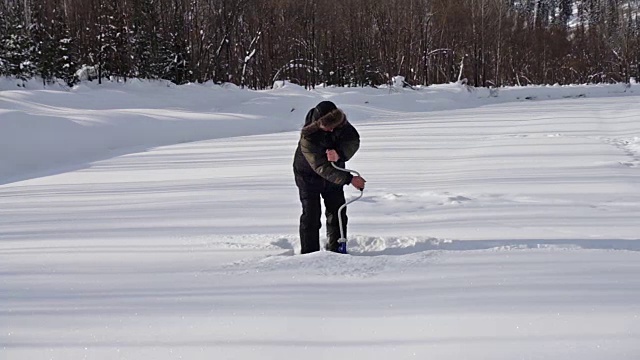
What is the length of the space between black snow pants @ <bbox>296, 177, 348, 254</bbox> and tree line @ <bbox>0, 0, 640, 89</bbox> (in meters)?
23.7

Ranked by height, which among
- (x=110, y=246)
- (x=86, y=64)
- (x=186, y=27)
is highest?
(x=186, y=27)

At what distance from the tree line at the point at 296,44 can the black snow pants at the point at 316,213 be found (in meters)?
23.7

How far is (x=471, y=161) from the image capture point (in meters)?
8.45

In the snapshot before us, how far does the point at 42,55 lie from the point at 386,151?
72.3 ft

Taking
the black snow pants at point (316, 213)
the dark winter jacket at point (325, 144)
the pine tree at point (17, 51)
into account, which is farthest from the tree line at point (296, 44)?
the dark winter jacket at point (325, 144)

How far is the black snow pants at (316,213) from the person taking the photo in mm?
3926

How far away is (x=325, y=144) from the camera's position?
3.77 m

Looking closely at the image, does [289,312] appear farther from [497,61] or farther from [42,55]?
[497,61]

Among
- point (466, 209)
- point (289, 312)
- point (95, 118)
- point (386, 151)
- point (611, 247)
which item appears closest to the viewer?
point (289, 312)

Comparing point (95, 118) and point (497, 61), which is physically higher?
point (497, 61)

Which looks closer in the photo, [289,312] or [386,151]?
[289,312]

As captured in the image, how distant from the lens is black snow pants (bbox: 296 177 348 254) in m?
3.93

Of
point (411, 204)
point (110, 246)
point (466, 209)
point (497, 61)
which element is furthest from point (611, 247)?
point (497, 61)

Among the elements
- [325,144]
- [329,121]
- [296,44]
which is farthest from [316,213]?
[296,44]
